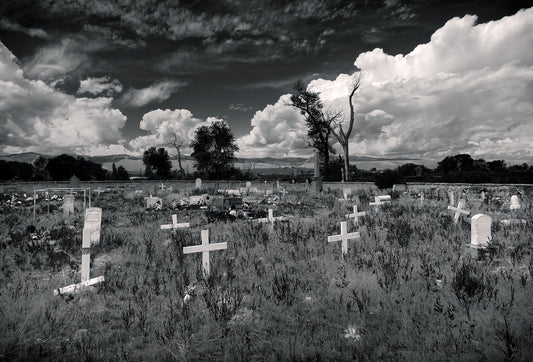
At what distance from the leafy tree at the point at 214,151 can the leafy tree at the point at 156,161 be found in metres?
10.2

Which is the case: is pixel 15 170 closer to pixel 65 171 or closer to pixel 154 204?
pixel 65 171

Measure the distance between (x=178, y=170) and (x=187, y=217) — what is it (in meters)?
41.7

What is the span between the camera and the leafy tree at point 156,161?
173ft

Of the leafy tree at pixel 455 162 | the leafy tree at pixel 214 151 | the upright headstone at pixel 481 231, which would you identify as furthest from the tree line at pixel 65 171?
the leafy tree at pixel 455 162

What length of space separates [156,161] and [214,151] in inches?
541

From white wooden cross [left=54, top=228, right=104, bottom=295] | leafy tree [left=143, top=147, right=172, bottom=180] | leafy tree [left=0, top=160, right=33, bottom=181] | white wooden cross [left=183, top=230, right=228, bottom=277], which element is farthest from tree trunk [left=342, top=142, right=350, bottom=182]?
leafy tree [left=0, top=160, right=33, bottom=181]

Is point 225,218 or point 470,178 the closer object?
point 225,218

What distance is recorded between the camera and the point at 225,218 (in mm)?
12508

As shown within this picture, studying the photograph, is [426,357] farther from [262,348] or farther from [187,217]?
[187,217]

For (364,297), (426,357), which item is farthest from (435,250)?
(426,357)

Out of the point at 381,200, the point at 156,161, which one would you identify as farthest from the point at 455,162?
the point at 156,161

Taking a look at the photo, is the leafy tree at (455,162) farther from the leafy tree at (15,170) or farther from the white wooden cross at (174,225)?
the leafy tree at (15,170)

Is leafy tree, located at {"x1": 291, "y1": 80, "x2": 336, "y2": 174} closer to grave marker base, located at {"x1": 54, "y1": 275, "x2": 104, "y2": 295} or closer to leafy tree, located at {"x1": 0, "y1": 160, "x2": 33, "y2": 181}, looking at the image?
grave marker base, located at {"x1": 54, "y1": 275, "x2": 104, "y2": 295}

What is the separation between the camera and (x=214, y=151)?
147ft
